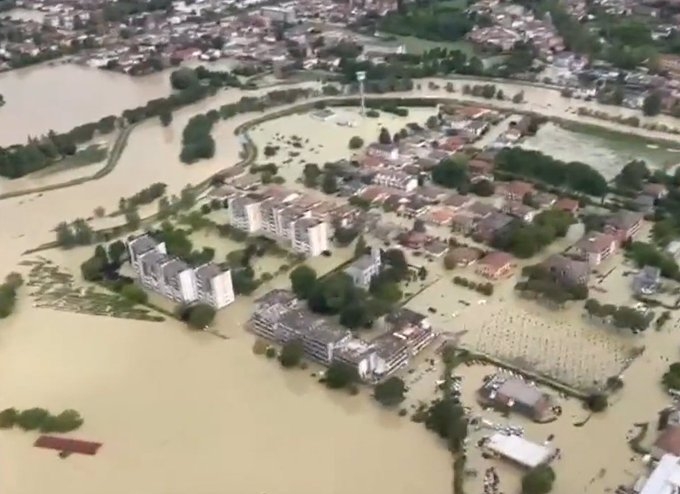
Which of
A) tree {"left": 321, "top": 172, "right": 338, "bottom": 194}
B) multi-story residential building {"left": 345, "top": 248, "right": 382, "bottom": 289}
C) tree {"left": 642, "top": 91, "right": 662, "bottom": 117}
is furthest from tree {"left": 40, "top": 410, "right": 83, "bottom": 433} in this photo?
tree {"left": 642, "top": 91, "right": 662, "bottom": 117}

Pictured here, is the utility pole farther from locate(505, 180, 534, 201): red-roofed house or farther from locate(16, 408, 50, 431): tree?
locate(16, 408, 50, 431): tree

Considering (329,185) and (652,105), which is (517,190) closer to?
(329,185)

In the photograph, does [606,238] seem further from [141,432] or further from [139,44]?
[139,44]

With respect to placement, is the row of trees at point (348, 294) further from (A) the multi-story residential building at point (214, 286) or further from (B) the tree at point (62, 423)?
(B) the tree at point (62, 423)

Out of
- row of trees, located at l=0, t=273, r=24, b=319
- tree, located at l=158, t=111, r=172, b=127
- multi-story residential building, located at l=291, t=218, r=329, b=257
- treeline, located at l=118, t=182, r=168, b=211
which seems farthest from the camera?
tree, located at l=158, t=111, r=172, b=127

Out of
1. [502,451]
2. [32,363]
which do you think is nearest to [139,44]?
[32,363]

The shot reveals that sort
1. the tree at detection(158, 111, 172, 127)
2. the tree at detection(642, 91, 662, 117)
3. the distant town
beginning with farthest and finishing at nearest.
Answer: the tree at detection(158, 111, 172, 127)
the tree at detection(642, 91, 662, 117)
the distant town

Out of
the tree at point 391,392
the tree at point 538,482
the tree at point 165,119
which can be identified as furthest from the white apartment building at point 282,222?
the tree at point 538,482
